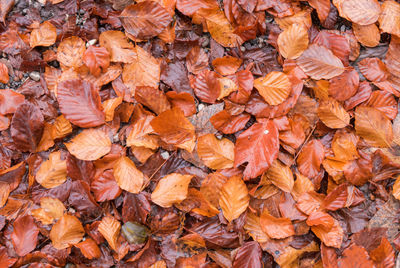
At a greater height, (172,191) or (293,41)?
(293,41)

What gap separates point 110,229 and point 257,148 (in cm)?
51

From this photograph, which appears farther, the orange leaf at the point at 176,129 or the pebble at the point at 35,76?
the pebble at the point at 35,76

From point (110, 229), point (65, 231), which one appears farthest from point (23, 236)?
point (110, 229)

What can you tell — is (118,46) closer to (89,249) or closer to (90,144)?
(90,144)

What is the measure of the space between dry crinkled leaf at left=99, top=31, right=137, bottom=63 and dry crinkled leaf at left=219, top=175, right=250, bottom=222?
51cm

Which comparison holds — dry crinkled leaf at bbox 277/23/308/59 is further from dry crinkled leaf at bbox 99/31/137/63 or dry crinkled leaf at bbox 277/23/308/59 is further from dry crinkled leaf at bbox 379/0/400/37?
dry crinkled leaf at bbox 99/31/137/63

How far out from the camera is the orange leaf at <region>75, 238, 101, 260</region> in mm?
1064

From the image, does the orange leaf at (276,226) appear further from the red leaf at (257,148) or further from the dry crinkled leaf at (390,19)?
the dry crinkled leaf at (390,19)

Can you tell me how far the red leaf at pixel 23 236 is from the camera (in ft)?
3.52

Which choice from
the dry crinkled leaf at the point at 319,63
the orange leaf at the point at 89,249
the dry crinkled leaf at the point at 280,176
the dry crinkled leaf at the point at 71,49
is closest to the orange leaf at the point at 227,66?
the dry crinkled leaf at the point at 319,63

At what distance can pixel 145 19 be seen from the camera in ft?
3.73

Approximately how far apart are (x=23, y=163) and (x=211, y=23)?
2.47 ft

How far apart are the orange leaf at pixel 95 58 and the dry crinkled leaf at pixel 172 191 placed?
1.40 ft

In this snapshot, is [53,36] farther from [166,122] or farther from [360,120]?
[360,120]
